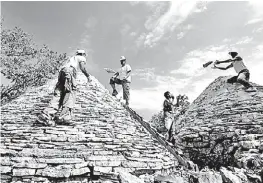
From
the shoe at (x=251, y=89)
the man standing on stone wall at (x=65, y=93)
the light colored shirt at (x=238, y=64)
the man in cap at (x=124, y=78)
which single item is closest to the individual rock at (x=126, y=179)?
the man standing on stone wall at (x=65, y=93)

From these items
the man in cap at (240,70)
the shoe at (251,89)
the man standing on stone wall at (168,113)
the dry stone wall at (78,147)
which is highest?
the man in cap at (240,70)

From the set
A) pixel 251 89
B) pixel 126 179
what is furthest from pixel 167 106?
pixel 126 179

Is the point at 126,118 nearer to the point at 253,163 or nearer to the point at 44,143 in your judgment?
the point at 44,143

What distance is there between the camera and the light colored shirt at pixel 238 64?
8.43 meters

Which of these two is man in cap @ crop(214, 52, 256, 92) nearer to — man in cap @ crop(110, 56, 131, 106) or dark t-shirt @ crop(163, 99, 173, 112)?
dark t-shirt @ crop(163, 99, 173, 112)

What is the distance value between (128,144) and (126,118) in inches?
61.0

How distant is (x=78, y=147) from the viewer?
4.27 meters

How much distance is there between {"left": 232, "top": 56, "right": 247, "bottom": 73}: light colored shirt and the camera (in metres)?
8.43

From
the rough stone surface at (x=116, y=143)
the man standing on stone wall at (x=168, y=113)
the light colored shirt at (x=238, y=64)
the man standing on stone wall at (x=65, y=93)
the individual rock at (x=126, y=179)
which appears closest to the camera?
the individual rock at (x=126, y=179)

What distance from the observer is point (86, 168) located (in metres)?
3.76

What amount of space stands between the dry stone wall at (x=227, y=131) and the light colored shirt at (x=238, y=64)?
0.74 m

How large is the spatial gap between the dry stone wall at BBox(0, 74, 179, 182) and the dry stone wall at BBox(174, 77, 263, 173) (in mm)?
1816

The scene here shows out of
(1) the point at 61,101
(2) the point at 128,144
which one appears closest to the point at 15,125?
(1) the point at 61,101

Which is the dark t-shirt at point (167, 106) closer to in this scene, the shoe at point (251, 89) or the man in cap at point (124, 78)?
the man in cap at point (124, 78)
